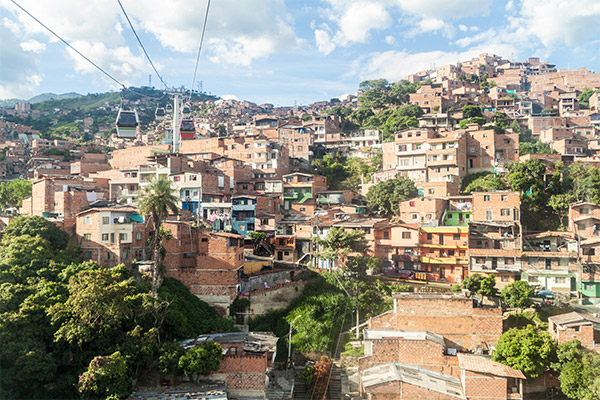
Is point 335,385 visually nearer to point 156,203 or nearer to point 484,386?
point 484,386

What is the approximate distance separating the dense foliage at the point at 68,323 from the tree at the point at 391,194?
69.7 feet

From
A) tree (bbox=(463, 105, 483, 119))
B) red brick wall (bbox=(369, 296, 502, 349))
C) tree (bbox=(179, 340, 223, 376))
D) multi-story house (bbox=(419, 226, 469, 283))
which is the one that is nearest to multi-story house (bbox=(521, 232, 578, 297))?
multi-story house (bbox=(419, 226, 469, 283))

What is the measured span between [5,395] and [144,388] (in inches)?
213

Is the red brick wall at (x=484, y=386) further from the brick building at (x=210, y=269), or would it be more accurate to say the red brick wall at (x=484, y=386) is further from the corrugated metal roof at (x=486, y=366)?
the brick building at (x=210, y=269)

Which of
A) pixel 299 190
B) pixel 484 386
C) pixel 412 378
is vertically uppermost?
pixel 299 190

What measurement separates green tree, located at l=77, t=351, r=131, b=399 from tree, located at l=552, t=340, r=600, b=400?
20.0 metres

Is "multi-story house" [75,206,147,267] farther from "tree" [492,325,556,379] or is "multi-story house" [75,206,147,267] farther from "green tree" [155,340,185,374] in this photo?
"tree" [492,325,556,379]

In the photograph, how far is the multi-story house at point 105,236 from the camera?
25.9 metres

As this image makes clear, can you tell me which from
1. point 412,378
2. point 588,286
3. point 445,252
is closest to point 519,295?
point 588,286

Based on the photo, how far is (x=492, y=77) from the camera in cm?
8806

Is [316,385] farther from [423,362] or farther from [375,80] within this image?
[375,80]

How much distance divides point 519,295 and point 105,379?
22.4 m

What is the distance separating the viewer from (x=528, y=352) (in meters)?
20.5

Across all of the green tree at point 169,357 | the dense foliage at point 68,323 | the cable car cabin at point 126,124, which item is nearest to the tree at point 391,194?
the dense foliage at point 68,323
